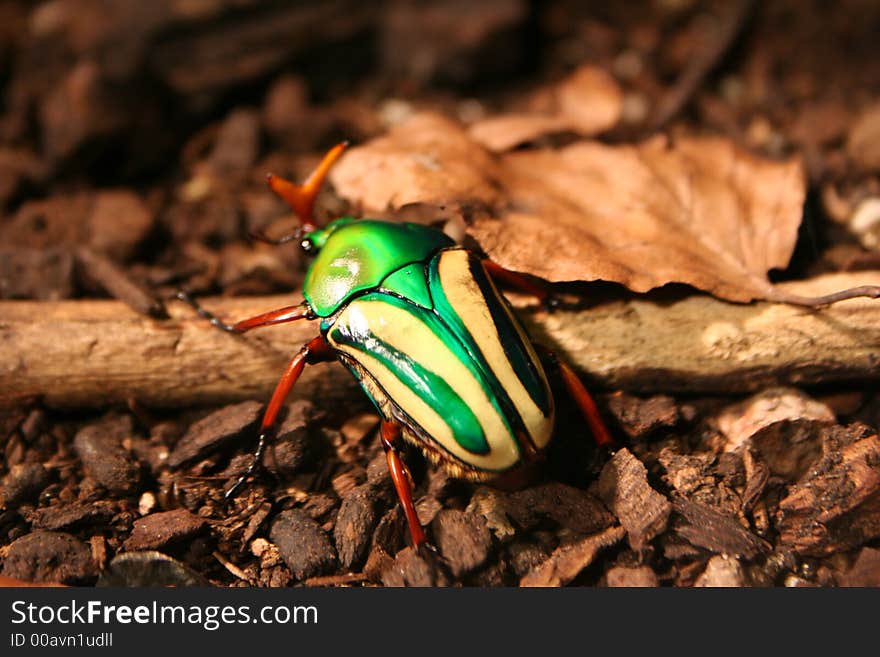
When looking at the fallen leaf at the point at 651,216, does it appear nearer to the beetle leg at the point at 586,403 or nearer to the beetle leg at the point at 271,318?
the beetle leg at the point at 586,403

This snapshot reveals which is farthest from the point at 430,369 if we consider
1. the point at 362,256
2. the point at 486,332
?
the point at 362,256

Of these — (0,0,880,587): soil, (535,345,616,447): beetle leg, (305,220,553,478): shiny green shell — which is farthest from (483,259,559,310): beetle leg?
(0,0,880,587): soil

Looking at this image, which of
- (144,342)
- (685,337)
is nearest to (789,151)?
(685,337)

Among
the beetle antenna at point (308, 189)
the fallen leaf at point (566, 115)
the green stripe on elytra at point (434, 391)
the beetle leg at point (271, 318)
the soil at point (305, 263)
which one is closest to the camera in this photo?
the green stripe on elytra at point (434, 391)

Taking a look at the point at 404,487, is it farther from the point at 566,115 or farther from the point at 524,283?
the point at 566,115

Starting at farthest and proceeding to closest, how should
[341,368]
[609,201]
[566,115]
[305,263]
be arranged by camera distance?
[566,115] → [305,263] → [609,201] → [341,368]

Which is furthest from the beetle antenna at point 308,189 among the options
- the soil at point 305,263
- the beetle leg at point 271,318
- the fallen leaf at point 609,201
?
the beetle leg at point 271,318

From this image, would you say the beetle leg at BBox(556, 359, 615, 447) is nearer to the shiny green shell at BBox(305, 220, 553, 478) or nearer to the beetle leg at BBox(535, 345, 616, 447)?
the beetle leg at BBox(535, 345, 616, 447)
